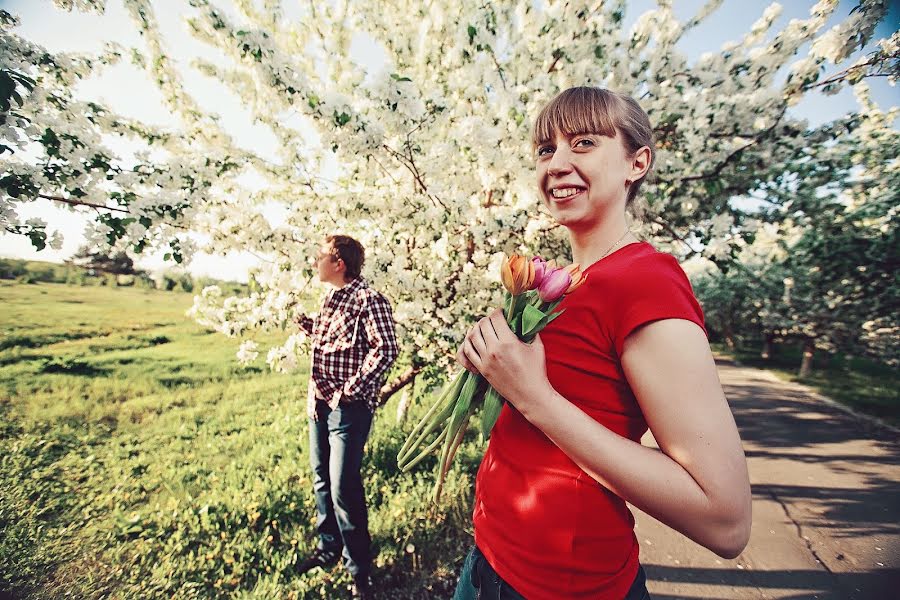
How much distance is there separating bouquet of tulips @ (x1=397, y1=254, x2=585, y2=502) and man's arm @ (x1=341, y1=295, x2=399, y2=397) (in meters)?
1.41

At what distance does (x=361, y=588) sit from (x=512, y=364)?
9.64 feet

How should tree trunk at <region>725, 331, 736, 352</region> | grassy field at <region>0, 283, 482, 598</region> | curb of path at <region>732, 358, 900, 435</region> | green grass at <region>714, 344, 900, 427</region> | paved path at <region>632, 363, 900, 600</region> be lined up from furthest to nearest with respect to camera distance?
tree trunk at <region>725, 331, 736, 352</region>
green grass at <region>714, 344, 900, 427</region>
curb of path at <region>732, 358, 900, 435</region>
paved path at <region>632, 363, 900, 600</region>
grassy field at <region>0, 283, 482, 598</region>

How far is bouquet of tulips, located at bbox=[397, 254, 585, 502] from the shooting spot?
995 mm

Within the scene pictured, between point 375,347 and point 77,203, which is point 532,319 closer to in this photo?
point 375,347

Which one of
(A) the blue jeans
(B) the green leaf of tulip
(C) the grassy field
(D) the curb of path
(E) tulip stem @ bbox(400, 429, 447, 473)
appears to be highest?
(B) the green leaf of tulip

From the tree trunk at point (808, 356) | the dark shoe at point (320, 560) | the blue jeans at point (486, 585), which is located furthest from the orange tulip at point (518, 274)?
the tree trunk at point (808, 356)

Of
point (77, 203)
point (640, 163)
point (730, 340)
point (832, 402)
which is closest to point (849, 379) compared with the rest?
point (832, 402)

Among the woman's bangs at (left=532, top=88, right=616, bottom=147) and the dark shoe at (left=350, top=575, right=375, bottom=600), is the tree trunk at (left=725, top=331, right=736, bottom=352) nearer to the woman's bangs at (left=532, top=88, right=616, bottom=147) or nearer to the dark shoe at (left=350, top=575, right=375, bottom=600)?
the dark shoe at (left=350, top=575, right=375, bottom=600)

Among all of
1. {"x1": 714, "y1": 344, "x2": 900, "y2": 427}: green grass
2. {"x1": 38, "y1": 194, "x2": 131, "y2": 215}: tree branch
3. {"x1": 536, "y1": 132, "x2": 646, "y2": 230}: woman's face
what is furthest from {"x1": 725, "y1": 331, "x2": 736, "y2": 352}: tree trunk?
{"x1": 38, "y1": 194, "x2": 131, "y2": 215}: tree branch

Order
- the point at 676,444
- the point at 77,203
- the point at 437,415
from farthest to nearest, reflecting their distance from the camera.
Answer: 1. the point at 77,203
2. the point at 437,415
3. the point at 676,444

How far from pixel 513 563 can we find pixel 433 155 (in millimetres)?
3857

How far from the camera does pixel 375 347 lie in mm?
2977

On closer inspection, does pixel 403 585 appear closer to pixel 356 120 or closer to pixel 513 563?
pixel 513 563

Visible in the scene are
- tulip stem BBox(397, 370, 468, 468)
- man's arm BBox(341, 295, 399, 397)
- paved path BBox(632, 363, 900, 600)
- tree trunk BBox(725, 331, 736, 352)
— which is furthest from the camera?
tree trunk BBox(725, 331, 736, 352)
